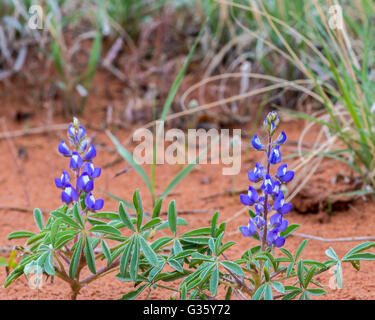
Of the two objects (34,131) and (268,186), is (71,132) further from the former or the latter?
(34,131)

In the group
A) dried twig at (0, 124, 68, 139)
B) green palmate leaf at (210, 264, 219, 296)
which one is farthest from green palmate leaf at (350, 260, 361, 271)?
dried twig at (0, 124, 68, 139)

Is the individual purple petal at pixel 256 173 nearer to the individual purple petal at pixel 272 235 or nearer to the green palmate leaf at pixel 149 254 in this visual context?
the individual purple petal at pixel 272 235

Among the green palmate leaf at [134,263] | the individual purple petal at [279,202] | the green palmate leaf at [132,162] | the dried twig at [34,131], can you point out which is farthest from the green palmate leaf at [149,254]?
the dried twig at [34,131]

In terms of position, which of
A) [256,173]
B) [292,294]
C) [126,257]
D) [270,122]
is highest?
[270,122]

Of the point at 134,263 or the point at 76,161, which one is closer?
the point at 134,263

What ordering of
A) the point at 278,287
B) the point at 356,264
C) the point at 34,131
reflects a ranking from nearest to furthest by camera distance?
the point at 278,287 → the point at 356,264 → the point at 34,131

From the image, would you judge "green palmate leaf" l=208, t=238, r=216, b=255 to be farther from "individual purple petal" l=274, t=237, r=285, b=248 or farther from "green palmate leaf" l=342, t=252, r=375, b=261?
"green palmate leaf" l=342, t=252, r=375, b=261

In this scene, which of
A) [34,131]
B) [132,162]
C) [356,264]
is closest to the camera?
[356,264]

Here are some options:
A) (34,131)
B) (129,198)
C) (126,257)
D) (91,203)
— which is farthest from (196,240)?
(34,131)

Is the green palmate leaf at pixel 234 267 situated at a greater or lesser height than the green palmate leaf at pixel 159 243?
lesser
